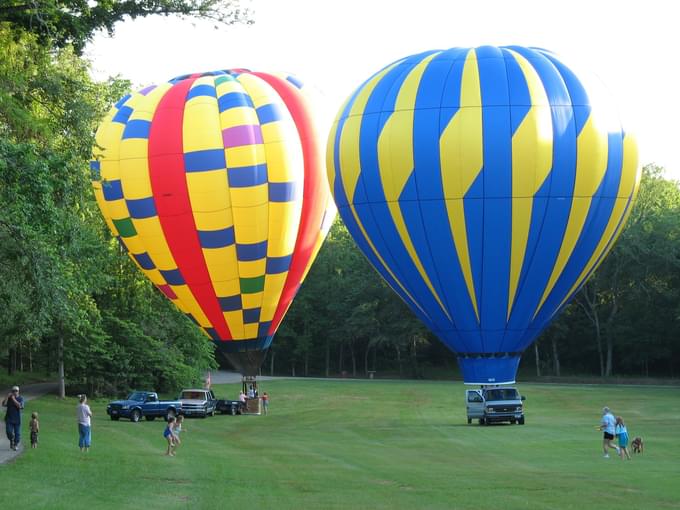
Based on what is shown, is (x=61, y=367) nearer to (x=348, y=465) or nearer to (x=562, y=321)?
(x=348, y=465)

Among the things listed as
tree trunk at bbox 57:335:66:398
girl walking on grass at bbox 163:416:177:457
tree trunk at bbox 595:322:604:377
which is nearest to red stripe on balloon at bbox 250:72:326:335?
tree trunk at bbox 57:335:66:398

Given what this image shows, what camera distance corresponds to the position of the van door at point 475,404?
33.8m

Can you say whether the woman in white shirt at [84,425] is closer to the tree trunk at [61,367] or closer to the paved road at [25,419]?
the paved road at [25,419]

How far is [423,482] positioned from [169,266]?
20402 millimetres

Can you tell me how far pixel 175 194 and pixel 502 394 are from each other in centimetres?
1204

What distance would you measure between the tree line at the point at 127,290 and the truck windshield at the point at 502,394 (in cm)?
1199

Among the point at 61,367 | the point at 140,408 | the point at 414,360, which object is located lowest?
the point at 140,408

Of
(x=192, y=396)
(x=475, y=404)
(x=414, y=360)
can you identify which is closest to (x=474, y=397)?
(x=475, y=404)

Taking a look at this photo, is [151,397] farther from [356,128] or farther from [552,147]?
[552,147]

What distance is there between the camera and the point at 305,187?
37844 millimetres

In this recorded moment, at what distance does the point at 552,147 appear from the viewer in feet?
103

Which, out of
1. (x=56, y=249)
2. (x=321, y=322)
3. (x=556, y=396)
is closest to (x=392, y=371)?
(x=321, y=322)

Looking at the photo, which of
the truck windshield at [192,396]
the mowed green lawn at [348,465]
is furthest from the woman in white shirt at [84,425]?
the truck windshield at [192,396]

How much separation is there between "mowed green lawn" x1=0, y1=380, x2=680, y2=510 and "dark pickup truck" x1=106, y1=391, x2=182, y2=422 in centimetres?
88
